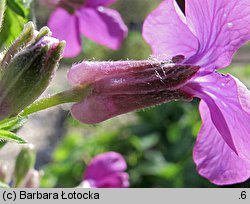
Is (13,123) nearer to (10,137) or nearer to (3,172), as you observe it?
(10,137)

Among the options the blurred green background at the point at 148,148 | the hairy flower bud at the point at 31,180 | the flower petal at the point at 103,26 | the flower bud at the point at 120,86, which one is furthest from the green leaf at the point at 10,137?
the blurred green background at the point at 148,148

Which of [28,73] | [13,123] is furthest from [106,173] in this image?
[28,73]

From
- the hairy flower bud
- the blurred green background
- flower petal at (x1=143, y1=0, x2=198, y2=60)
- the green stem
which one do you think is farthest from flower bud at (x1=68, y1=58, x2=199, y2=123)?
the blurred green background

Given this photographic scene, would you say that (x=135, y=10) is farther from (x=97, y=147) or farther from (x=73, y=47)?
(x=73, y=47)

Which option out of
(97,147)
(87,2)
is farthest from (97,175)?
(97,147)

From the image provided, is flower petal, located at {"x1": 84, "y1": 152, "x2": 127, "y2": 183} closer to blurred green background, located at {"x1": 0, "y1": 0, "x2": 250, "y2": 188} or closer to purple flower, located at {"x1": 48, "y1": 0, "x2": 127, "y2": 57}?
purple flower, located at {"x1": 48, "y1": 0, "x2": 127, "y2": 57}

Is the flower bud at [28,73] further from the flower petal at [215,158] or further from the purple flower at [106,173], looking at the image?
the purple flower at [106,173]

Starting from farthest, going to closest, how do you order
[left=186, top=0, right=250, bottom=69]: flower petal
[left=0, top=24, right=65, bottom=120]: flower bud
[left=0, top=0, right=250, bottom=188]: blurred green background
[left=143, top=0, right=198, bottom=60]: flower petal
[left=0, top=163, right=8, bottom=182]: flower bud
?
1. [left=0, top=0, right=250, bottom=188]: blurred green background
2. [left=0, top=163, right=8, bottom=182]: flower bud
3. [left=143, top=0, right=198, bottom=60]: flower petal
4. [left=186, top=0, right=250, bottom=69]: flower petal
5. [left=0, top=24, right=65, bottom=120]: flower bud
